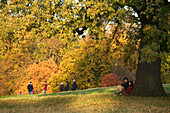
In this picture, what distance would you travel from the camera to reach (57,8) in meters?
15.6

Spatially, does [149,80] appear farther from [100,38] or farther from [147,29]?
[100,38]

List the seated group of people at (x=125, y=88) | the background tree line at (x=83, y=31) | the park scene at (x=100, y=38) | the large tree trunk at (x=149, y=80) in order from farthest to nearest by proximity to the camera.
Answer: the seated group of people at (x=125, y=88) → the large tree trunk at (x=149, y=80) → the background tree line at (x=83, y=31) → the park scene at (x=100, y=38)

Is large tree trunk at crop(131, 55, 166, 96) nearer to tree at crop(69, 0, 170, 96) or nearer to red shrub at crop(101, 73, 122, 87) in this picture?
tree at crop(69, 0, 170, 96)

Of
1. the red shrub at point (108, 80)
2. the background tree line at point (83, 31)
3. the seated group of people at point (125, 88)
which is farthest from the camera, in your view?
the red shrub at point (108, 80)

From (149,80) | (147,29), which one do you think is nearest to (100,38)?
(147,29)

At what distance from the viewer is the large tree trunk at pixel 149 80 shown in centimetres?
1847

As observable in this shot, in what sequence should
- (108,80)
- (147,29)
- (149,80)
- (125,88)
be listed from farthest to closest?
(108,80)
(125,88)
(149,80)
(147,29)

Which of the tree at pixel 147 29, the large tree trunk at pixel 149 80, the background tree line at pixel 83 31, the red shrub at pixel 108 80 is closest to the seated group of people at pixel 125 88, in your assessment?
the tree at pixel 147 29

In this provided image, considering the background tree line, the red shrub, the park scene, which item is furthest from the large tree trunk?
the red shrub

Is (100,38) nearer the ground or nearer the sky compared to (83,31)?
nearer the ground

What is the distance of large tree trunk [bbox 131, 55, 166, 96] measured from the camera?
18469 mm

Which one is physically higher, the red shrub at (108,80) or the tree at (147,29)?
the tree at (147,29)

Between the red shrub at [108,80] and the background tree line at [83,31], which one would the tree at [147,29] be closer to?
the background tree line at [83,31]

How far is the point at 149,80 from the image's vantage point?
18.5 m
